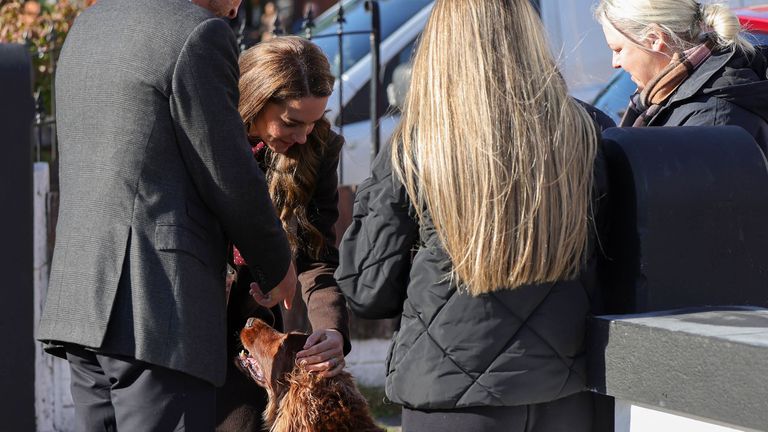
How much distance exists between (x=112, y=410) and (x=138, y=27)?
3.37ft

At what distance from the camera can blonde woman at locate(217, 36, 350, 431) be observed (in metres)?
3.24

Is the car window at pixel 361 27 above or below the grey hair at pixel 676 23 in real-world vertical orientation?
below

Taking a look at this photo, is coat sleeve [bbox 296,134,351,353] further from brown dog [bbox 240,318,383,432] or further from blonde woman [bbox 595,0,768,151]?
blonde woman [bbox 595,0,768,151]

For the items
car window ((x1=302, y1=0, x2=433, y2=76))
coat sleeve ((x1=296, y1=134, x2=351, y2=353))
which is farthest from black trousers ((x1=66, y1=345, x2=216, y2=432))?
car window ((x1=302, y1=0, x2=433, y2=76))

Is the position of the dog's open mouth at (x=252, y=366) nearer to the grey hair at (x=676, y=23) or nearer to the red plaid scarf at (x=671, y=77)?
the red plaid scarf at (x=671, y=77)

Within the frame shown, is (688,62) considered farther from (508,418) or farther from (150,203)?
(150,203)

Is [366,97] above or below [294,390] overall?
below

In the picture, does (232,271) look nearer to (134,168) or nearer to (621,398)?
(134,168)

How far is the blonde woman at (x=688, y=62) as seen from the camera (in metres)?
3.55

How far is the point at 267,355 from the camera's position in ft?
10.6

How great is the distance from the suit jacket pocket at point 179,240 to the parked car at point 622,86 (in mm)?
3267

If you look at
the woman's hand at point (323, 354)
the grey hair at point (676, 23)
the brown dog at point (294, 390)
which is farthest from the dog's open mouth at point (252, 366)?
the grey hair at point (676, 23)

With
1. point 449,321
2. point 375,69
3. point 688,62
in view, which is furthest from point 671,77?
point 375,69

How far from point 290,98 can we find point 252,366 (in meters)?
0.88
